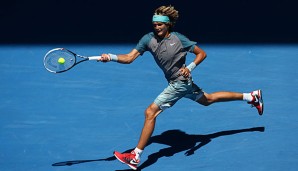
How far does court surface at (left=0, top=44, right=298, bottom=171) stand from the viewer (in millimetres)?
8773

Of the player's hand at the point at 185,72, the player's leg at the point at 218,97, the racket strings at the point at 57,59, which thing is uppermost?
the racket strings at the point at 57,59

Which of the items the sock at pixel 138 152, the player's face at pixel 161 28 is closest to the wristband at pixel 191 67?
the player's face at pixel 161 28

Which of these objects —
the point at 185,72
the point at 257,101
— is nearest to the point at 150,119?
the point at 185,72

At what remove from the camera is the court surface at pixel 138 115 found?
8.77m

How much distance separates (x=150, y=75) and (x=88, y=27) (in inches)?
61.9

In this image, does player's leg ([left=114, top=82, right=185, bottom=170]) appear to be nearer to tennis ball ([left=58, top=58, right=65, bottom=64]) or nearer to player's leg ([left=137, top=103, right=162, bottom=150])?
player's leg ([left=137, top=103, right=162, bottom=150])

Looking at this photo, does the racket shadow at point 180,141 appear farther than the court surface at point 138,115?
Yes

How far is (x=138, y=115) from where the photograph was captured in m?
9.56

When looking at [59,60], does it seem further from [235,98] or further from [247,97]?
[247,97]

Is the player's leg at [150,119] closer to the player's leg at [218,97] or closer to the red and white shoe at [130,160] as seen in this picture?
the red and white shoe at [130,160]

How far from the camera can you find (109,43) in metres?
11.2

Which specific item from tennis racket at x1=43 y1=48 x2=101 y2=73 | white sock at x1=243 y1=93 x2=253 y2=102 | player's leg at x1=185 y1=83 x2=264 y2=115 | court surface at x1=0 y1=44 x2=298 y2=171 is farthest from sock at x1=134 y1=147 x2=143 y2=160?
white sock at x1=243 y1=93 x2=253 y2=102

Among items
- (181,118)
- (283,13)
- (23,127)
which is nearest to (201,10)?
(283,13)

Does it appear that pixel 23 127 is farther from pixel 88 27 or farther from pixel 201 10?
pixel 201 10
